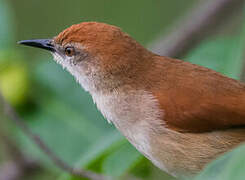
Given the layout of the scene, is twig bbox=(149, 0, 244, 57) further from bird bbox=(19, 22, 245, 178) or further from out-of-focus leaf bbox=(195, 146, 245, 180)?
out-of-focus leaf bbox=(195, 146, 245, 180)

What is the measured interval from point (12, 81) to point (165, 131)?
2079 millimetres

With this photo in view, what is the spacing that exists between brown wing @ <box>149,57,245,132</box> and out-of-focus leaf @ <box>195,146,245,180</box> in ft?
4.53

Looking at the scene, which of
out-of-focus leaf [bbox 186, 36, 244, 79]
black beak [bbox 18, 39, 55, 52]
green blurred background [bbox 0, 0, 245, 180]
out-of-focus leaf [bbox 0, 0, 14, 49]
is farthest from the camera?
out-of-focus leaf [bbox 0, 0, 14, 49]

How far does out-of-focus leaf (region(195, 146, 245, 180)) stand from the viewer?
236 cm

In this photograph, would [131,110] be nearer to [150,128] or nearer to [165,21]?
[150,128]

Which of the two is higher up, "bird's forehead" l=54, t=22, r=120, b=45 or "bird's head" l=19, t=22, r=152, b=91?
"bird's forehead" l=54, t=22, r=120, b=45

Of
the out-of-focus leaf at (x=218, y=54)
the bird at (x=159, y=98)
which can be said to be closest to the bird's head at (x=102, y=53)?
the bird at (x=159, y=98)

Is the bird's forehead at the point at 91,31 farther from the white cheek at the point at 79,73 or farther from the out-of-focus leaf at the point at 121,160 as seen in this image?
the out-of-focus leaf at the point at 121,160

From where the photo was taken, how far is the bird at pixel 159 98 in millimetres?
3881

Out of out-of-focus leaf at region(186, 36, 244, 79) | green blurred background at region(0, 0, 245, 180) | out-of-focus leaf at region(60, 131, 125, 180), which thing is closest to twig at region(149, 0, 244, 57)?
green blurred background at region(0, 0, 245, 180)

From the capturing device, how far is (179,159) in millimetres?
3906

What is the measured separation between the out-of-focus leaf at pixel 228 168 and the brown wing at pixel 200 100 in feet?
4.53

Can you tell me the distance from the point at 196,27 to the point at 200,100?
223 cm

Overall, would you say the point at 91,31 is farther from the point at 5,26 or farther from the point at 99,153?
the point at 5,26
